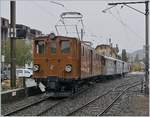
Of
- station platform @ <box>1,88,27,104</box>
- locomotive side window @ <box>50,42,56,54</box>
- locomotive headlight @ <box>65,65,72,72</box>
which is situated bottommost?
station platform @ <box>1,88,27,104</box>

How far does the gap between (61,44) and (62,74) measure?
152 cm

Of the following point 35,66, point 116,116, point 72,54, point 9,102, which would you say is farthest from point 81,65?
point 116,116

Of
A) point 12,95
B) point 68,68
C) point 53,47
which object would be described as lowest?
point 12,95

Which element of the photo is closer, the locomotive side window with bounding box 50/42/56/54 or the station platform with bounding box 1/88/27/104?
the station platform with bounding box 1/88/27/104

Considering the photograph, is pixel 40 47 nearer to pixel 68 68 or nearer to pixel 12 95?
pixel 68 68

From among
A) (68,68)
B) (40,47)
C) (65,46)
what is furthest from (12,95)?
(65,46)

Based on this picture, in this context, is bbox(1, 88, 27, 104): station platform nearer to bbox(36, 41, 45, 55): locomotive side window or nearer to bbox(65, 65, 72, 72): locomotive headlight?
bbox(36, 41, 45, 55): locomotive side window

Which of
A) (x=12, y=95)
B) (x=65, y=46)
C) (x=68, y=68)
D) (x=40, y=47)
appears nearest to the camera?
(x=12, y=95)

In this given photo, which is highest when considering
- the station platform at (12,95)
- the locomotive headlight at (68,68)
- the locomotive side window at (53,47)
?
the locomotive side window at (53,47)

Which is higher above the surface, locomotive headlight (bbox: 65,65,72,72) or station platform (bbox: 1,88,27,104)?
locomotive headlight (bbox: 65,65,72,72)

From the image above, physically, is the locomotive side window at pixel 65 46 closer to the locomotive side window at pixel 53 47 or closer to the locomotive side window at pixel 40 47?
the locomotive side window at pixel 53 47

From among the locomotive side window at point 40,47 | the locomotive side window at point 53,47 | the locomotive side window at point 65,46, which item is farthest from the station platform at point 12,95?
the locomotive side window at point 65,46

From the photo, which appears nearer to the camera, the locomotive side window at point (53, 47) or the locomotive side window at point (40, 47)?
the locomotive side window at point (53, 47)

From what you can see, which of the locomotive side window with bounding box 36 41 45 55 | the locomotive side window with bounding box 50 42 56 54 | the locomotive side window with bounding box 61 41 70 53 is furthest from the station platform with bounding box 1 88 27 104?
the locomotive side window with bounding box 61 41 70 53
